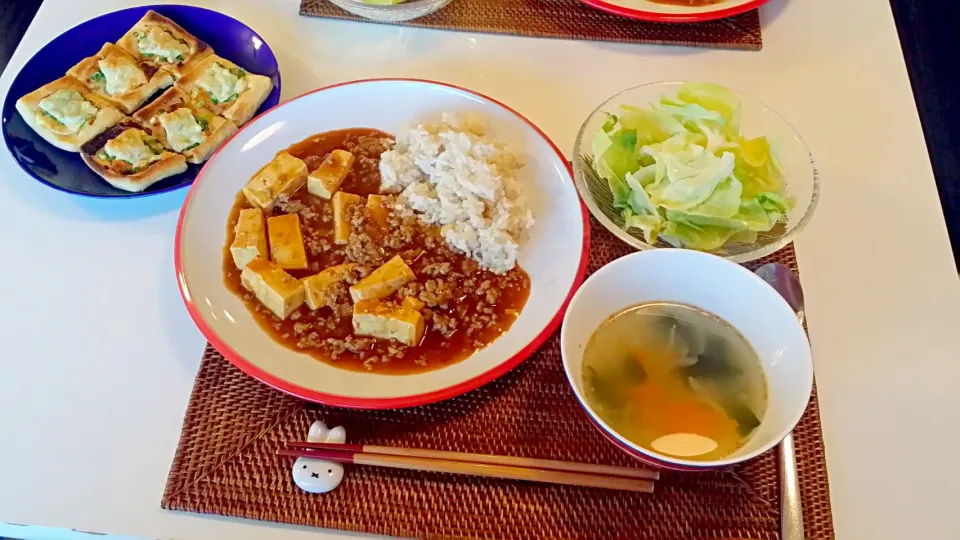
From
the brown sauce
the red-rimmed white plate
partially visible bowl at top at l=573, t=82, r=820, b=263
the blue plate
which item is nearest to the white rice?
partially visible bowl at top at l=573, t=82, r=820, b=263

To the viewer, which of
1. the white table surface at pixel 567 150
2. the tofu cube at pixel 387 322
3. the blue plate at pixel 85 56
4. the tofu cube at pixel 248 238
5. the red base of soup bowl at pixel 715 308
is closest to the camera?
the red base of soup bowl at pixel 715 308

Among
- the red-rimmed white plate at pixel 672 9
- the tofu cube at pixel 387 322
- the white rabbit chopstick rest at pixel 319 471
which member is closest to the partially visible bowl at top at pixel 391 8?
the red-rimmed white plate at pixel 672 9

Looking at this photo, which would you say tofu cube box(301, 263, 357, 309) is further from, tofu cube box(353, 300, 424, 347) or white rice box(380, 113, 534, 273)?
white rice box(380, 113, 534, 273)

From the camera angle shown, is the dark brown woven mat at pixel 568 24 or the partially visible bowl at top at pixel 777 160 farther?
the dark brown woven mat at pixel 568 24

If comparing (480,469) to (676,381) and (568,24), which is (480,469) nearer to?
(676,381)

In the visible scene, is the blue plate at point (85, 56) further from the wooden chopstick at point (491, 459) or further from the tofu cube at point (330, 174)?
the wooden chopstick at point (491, 459)

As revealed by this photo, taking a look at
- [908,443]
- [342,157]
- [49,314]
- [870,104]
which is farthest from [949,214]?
[49,314]
